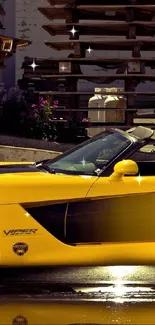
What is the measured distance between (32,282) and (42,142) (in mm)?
8281

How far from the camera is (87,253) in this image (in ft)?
18.4

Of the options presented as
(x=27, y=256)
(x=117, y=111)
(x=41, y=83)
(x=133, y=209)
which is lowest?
(x=27, y=256)

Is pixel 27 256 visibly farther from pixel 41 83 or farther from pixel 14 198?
pixel 41 83

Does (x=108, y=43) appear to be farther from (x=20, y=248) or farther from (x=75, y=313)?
(x=75, y=313)

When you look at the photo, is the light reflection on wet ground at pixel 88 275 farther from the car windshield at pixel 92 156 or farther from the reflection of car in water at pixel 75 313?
the car windshield at pixel 92 156

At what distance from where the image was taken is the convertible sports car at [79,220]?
5574 millimetres

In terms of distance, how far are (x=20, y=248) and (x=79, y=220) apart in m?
0.49

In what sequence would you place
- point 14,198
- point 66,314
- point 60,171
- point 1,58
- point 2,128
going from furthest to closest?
point 1,58, point 2,128, point 60,171, point 14,198, point 66,314

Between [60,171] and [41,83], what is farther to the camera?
[41,83]

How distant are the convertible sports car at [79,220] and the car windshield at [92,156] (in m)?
0.18

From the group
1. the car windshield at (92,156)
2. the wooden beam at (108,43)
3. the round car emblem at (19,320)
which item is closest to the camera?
the round car emblem at (19,320)

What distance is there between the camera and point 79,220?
18.5 ft

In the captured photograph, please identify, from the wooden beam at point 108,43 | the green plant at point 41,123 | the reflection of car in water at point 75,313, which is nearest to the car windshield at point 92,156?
the reflection of car in water at point 75,313

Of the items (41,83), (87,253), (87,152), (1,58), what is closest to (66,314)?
(87,253)
